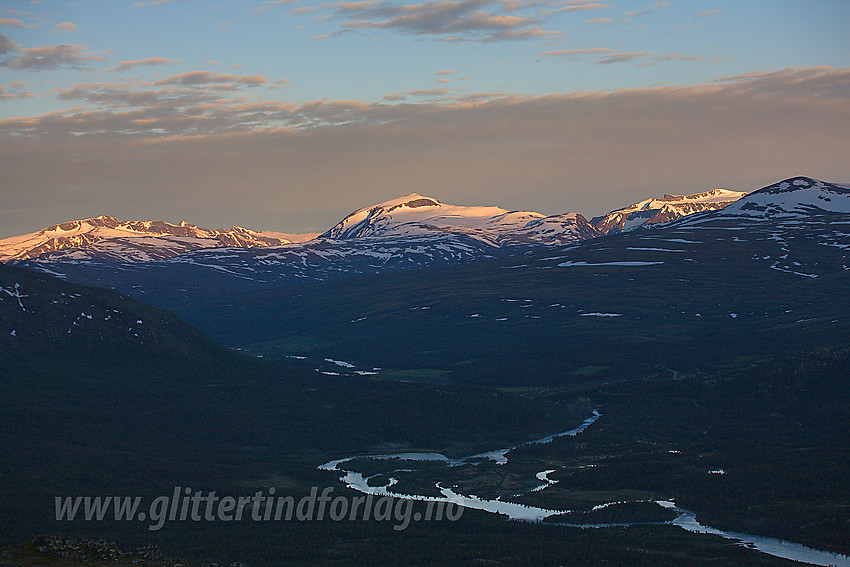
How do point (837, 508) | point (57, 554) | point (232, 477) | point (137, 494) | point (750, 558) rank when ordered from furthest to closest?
point (232, 477), point (137, 494), point (837, 508), point (750, 558), point (57, 554)

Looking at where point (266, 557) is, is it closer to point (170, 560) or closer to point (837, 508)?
point (170, 560)

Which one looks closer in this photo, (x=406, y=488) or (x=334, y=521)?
(x=334, y=521)

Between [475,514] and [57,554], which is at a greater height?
[57,554]

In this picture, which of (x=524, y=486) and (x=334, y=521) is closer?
(x=334, y=521)

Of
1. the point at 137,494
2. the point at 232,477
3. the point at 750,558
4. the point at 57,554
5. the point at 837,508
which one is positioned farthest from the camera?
the point at 232,477

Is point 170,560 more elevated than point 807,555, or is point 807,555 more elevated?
point 170,560

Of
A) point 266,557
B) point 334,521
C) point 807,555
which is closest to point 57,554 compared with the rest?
point 266,557

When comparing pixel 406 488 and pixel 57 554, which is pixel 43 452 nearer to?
pixel 406 488

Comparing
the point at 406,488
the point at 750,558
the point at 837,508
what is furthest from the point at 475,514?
the point at 837,508

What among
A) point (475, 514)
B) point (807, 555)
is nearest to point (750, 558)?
point (807, 555)
